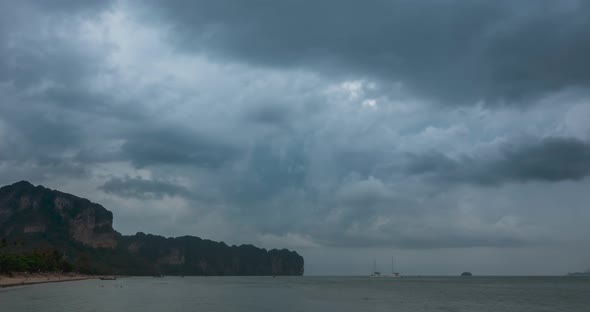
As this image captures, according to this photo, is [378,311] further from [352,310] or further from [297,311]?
[297,311]

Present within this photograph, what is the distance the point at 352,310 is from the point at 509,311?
29.6m

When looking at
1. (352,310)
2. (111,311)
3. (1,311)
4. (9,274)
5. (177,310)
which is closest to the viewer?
(1,311)

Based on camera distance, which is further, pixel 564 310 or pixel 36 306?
pixel 564 310

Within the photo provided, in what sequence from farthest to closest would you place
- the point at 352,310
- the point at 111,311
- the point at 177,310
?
the point at 352,310
the point at 177,310
the point at 111,311

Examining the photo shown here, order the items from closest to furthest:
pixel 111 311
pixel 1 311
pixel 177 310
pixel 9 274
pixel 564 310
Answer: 1. pixel 1 311
2. pixel 111 311
3. pixel 177 310
4. pixel 564 310
5. pixel 9 274

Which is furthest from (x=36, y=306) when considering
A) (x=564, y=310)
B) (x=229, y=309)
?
(x=564, y=310)

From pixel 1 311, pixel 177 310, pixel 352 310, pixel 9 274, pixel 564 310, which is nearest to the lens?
pixel 1 311

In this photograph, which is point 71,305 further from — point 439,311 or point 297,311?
point 439,311

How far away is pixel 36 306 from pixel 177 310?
2233cm

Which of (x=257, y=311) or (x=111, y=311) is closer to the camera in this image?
(x=111, y=311)

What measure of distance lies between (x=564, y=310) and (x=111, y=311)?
8176 centimetres

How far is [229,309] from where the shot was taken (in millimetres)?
88938

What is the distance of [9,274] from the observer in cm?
17312

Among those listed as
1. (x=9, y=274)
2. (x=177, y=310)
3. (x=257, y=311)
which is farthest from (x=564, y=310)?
(x=9, y=274)
